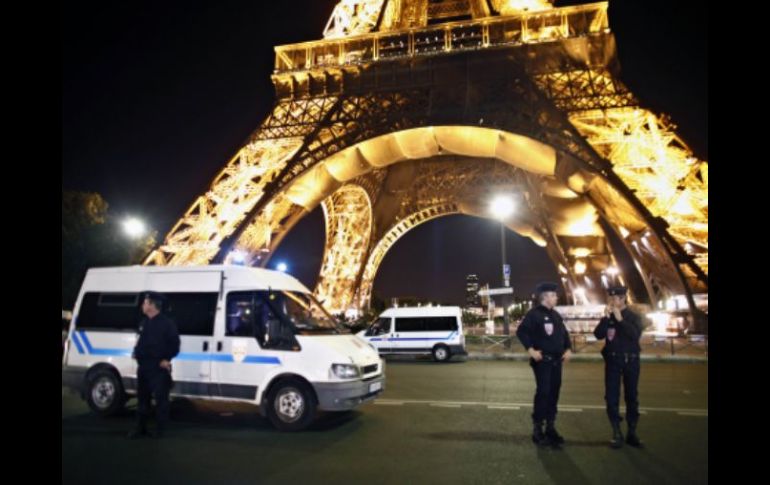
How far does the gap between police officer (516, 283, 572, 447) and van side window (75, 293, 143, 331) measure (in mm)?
5866

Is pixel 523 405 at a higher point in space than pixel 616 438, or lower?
lower

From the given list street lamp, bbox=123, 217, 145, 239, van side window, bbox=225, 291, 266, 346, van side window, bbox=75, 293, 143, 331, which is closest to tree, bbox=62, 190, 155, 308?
street lamp, bbox=123, 217, 145, 239

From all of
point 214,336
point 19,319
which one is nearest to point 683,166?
point 214,336

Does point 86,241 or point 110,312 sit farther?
point 86,241

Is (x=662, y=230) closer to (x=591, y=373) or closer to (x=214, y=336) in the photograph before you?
(x=591, y=373)

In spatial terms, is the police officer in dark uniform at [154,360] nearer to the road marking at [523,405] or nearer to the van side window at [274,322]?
the van side window at [274,322]

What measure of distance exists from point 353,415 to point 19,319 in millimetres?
5465

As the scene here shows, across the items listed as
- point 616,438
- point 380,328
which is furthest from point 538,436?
point 380,328

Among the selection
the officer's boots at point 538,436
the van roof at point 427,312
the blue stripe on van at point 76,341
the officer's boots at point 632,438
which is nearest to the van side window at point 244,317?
the blue stripe on van at point 76,341

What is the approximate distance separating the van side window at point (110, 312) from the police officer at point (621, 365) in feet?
22.0

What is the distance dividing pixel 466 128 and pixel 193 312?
1743 cm

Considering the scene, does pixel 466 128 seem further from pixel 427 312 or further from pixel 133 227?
pixel 133 227

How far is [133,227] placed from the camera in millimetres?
27500

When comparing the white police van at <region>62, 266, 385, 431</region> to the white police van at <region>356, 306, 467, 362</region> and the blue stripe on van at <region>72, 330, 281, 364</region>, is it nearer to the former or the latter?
the blue stripe on van at <region>72, 330, 281, 364</region>
